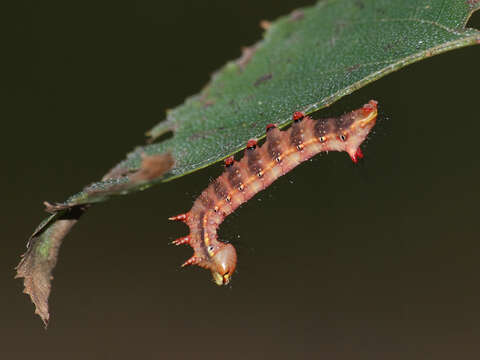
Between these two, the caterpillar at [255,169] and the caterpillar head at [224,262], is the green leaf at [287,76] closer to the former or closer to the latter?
the caterpillar at [255,169]

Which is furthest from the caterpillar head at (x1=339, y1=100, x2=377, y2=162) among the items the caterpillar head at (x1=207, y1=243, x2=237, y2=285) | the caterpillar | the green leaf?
the caterpillar head at (x1=207, y1=243, x2=237, y2=285)

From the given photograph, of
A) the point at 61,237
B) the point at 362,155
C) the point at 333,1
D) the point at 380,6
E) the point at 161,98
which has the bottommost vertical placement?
the point at 61,237

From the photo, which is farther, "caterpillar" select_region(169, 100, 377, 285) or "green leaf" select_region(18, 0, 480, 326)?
"caterpillar" select_region(169, 100, 377, 285)

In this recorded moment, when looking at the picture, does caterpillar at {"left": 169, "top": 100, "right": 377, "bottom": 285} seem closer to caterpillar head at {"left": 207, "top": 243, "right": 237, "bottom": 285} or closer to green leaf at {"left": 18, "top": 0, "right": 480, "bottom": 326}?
caterpillar head at {"left": 207, "top": 243, "right": 237, "bottom": 285}

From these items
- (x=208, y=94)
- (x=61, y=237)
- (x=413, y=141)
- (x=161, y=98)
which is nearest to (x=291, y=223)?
(x=413, y=141)

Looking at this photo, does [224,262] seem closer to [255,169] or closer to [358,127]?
[255,169]

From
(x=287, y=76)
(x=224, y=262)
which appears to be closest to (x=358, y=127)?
(x=287, y=76)

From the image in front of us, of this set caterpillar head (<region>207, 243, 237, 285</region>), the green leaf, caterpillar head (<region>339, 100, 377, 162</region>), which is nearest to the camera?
the green leaf

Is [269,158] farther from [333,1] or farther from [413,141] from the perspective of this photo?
[413,141]

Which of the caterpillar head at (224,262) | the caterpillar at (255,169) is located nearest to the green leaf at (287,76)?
the caterpillar at (255,169)
